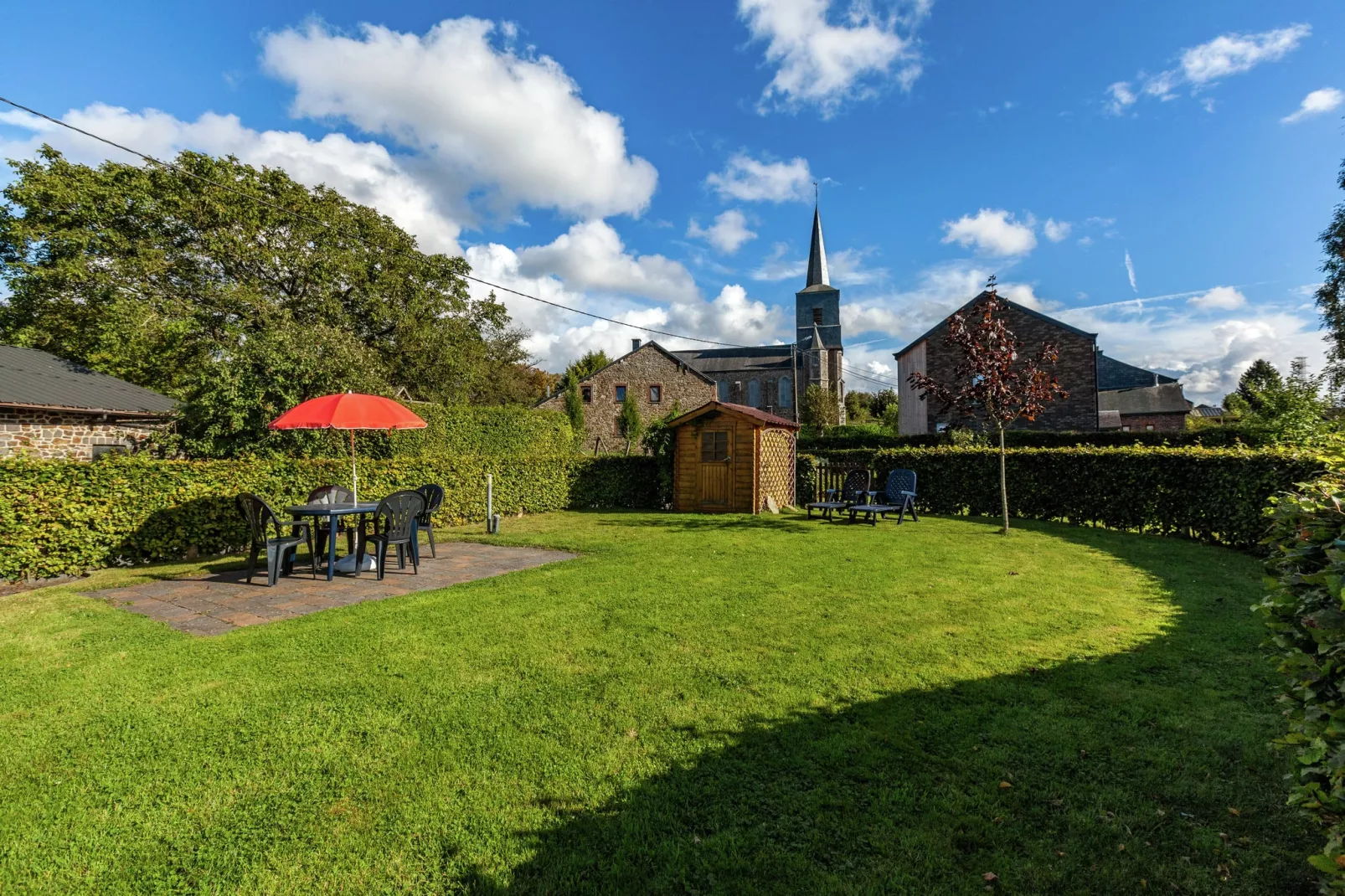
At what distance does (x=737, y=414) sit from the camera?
45.9ft

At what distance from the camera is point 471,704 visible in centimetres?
330

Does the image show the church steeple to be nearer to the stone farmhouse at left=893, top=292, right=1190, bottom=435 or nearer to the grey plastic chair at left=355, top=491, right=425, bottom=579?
the stone farmhouse at left=893, top=292, right=1190, bottom=435

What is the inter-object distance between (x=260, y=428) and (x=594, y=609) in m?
10.5

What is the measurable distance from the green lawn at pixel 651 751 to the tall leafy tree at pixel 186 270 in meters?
13.0

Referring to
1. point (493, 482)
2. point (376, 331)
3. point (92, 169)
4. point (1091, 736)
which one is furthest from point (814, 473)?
point (92, 169)

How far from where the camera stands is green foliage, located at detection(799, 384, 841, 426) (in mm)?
38375

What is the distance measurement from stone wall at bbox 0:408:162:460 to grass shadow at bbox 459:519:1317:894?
15625mm

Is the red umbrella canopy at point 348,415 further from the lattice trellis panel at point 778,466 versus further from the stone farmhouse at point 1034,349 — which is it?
the stone farmhouse at point 1034,349

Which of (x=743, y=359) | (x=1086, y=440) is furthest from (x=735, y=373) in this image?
(x=1086, y=440)

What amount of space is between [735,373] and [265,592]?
161 feet

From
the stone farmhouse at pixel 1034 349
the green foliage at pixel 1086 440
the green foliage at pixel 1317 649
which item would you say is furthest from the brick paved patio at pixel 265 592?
the stone farmhouse at pixel 1034 349

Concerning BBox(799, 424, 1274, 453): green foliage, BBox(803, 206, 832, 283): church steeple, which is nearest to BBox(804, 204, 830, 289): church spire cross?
BBox(803, 206, 832, 283): church steeple

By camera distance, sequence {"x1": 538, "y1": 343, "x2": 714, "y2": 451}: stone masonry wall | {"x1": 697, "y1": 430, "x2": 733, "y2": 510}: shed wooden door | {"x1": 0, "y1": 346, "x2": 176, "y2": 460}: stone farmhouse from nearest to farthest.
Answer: {"x1": 0, "y1": 346, "x2": 176, "y2": 460}: stone farmhouse < {"x1": 697, "y1": 430, "x2": 733, "y2": 510}: shed wooden door < {"x1": 538, "y1": 343, "x2": 714, "y2": 451}: stone masonry wall

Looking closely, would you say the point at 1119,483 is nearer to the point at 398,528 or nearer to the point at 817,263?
the point at 398,528
